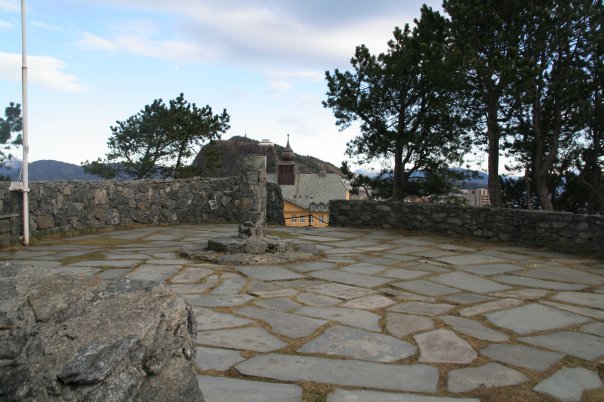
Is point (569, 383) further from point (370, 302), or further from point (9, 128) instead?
point (9, 128)

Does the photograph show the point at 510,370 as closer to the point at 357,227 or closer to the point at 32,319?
the point at 32,319

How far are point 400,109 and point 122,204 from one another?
1108 cm

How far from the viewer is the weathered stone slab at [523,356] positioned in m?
3.13

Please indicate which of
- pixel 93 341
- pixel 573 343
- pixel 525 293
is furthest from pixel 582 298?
pixel 93 341

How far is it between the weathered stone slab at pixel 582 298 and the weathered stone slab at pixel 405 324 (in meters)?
1.78

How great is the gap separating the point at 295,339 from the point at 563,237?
6.32 m

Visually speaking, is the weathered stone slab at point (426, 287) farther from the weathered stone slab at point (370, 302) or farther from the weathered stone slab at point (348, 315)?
the weathered stone slab at point (348, 315)

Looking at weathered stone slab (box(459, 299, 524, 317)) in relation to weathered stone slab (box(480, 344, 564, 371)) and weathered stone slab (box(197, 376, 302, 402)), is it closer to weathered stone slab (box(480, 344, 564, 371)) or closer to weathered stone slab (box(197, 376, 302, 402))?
weathered stone slab (box(480, 344, 564, 371))

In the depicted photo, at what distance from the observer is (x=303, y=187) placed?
77.1m

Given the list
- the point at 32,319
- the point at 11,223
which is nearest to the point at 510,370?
the point at 32,319

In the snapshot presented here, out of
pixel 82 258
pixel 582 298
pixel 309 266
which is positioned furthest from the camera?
pixel 82 258

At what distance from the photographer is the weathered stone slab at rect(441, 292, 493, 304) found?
15.6 feet

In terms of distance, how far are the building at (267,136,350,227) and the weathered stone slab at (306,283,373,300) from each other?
65.4m

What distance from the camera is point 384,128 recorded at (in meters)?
18.3
